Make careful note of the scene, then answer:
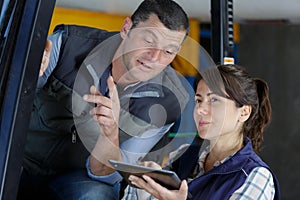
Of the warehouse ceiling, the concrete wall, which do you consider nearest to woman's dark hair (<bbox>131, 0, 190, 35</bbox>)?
the warehouse ceiling

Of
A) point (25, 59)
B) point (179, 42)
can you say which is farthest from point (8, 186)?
point (179, 42)

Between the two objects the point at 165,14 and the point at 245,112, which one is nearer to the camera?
the point at 245,112

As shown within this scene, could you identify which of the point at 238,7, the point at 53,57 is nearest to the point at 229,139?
the point at 53,57

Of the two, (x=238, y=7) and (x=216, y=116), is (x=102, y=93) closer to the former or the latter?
(x=216, y=116)

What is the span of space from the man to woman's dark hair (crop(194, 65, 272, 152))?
0.18m

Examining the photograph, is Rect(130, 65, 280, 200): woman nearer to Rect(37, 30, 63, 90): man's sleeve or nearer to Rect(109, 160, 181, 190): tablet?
Rect(109, 160, 181, 190): tablet

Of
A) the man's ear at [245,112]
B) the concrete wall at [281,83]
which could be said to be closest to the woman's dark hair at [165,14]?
the man's ear at [245,112]

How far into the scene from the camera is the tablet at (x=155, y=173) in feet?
4.35

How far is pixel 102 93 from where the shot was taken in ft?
5.47

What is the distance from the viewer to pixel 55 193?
1.81 meters

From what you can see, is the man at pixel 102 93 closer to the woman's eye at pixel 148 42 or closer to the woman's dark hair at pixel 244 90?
the woman's eye at pixel 148 42

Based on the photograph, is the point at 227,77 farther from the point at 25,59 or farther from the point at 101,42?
the point at 25,59

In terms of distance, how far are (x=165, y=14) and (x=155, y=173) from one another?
0.64 metres

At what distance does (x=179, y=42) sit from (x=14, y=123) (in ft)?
2.80
